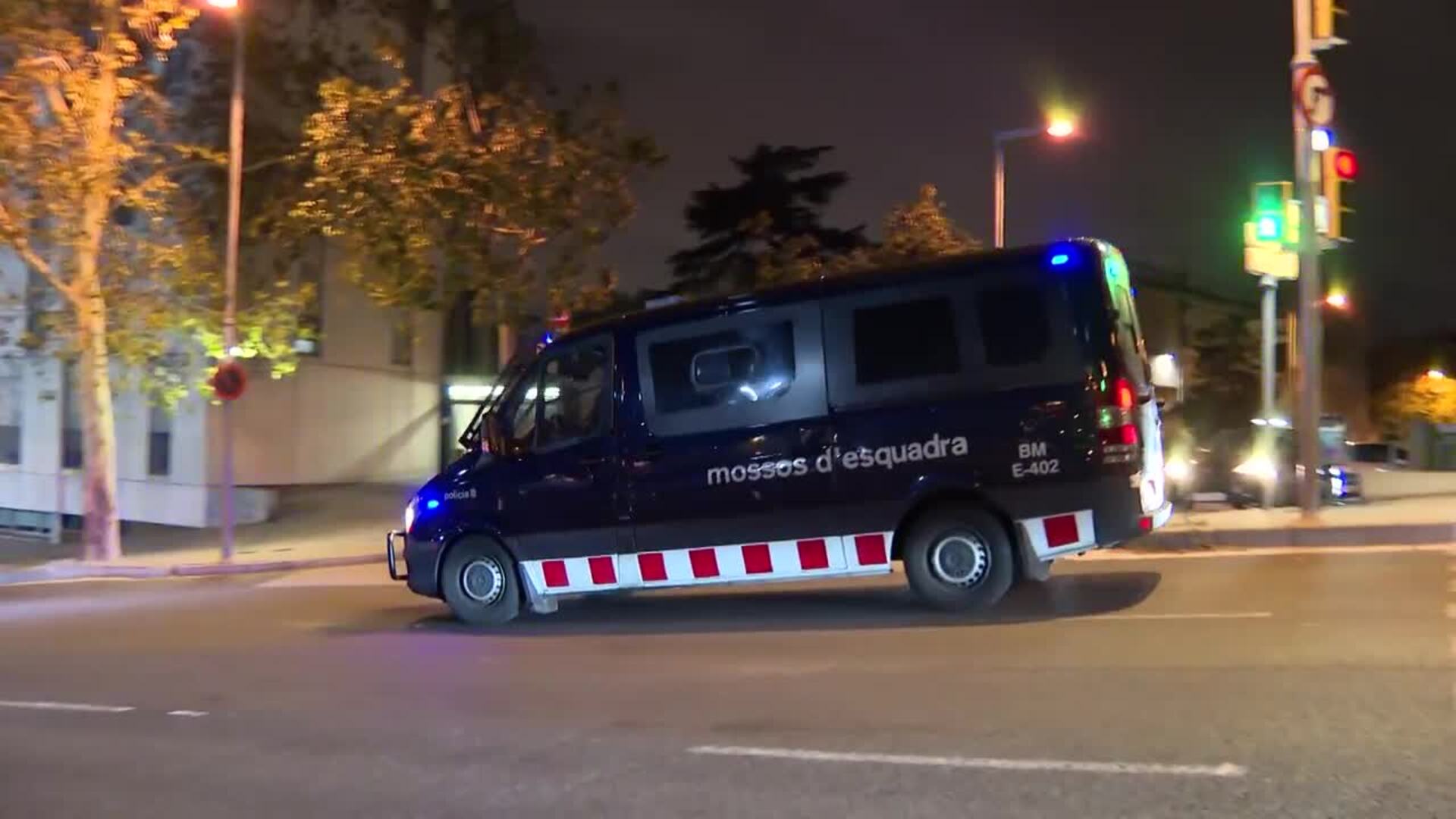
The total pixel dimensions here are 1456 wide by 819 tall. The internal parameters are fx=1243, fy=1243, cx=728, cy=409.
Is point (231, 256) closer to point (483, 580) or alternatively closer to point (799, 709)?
point (483, 580)

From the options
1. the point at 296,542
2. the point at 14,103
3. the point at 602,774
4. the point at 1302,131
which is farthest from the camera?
the point at 296,542

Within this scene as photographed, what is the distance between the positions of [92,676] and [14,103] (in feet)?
33.9

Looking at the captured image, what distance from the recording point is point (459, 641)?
1033 centimetres

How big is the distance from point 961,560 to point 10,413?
82.1 ft

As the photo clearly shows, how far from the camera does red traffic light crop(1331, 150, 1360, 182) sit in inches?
567

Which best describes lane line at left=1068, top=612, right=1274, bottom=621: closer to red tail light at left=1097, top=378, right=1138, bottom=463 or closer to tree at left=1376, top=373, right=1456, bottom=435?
red tail light at left=1097, top=378, right=1138, bottom=463

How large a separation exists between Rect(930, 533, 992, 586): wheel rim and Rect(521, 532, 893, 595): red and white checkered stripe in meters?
0.40

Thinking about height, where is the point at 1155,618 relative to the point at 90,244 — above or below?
below

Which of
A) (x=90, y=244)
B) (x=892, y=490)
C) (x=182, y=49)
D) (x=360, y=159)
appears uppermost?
(x=182, y=49)

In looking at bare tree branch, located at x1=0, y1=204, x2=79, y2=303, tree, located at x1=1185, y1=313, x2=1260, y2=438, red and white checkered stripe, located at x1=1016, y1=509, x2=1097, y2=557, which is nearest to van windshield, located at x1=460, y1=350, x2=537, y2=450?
red and white checkered stripe, located at x1=1016, y1=509, x2=1097, y2=557

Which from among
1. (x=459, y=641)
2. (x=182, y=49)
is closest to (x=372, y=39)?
(x=182, y=49)

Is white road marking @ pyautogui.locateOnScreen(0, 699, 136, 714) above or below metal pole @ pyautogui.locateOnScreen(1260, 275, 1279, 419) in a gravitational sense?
below

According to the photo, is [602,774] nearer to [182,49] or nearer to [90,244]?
[90,244]

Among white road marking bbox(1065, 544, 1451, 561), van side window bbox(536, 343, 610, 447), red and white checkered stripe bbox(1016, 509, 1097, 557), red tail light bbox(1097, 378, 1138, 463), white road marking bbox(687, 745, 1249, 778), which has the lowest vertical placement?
white road marking bbox(687, 745, 1249, 778)
